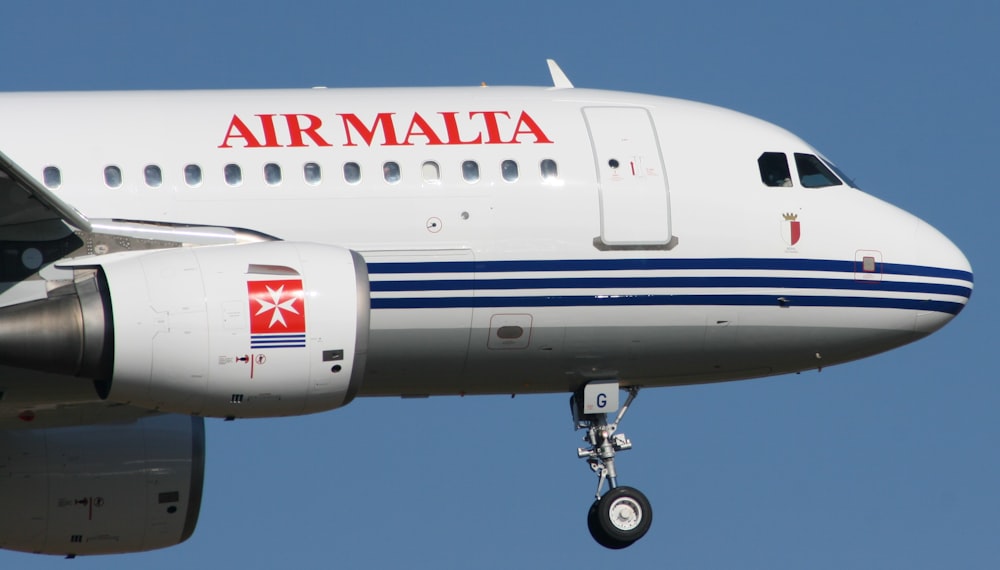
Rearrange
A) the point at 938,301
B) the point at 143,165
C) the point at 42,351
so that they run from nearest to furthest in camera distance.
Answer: the point at 42,351 → the point at 143,165 → the point at 938,301

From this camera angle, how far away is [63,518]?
26250mm

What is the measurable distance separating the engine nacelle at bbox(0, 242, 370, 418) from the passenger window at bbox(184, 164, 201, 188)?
1435 mm

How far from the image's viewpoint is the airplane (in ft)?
72.7

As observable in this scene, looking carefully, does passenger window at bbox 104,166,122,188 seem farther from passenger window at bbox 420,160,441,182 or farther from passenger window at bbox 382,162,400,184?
passenger window at bbox 420,160,441,182

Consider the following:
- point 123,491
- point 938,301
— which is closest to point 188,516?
point 123,491

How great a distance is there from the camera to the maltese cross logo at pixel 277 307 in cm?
2203

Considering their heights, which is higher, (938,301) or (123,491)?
(938,301)

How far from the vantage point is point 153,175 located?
23719 mm

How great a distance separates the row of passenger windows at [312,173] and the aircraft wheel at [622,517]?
3790 millimetres

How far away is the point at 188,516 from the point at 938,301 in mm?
9150

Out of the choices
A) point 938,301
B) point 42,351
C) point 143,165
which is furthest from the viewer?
point 938,301

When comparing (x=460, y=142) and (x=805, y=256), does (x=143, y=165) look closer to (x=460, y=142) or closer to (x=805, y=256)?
(x=460, y=142)

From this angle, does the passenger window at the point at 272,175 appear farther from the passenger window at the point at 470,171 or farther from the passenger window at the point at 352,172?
the passenger window at the point at 470,171

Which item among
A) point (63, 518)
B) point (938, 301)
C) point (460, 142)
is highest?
point (460, 142)
